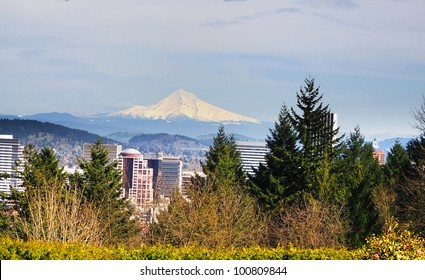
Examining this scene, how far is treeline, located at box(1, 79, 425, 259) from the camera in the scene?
2088cm

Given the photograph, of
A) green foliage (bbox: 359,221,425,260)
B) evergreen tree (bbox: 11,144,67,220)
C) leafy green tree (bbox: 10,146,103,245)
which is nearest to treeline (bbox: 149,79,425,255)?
leafy green tree (bbox: 10,146,103,245)

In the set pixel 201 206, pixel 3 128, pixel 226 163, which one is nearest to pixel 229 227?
pixel 201 206

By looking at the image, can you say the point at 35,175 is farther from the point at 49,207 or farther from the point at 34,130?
the point at 34,130

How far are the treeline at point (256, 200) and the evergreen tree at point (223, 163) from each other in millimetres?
48

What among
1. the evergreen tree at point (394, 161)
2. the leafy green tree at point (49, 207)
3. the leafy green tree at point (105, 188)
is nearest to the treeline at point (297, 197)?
the evergreen tree at point (394, 161)

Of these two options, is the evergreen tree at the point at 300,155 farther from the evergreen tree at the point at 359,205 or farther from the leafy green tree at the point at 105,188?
the leafy green tree at the point at 105,188

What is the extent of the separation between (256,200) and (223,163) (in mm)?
3853

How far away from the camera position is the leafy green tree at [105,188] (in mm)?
26438

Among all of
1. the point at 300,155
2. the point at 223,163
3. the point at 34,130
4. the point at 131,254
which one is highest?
the point at 34,130

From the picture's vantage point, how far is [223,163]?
31172mm

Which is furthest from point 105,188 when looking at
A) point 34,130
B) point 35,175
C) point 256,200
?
point 34,130

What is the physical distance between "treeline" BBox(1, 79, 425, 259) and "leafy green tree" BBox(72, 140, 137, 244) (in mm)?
37
